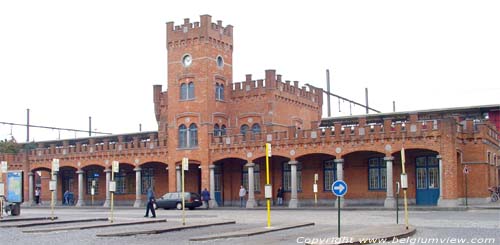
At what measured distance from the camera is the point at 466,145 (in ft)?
A: 147

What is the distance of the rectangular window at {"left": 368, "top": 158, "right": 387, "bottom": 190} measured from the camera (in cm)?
4619

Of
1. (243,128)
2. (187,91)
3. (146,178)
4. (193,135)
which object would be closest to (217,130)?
(193,135)

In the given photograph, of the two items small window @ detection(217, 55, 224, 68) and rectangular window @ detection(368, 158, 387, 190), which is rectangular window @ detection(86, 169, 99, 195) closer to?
small window @ detection(217, 55, 224, 68)

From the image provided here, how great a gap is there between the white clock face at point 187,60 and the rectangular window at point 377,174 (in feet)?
47.5

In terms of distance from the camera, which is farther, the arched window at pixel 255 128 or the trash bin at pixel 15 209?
the arched window at pixel 255 128

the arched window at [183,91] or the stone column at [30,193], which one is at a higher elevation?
the arched window at [183,91]

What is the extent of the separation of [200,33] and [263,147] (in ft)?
30.8

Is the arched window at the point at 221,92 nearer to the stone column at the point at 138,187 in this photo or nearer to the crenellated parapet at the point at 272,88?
the crenellated parapet at the point at 272,88

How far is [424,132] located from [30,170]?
1386 inches

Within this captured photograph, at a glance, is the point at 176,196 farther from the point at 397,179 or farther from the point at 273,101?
the point at 397,179

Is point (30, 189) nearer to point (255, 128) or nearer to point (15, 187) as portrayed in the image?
point (255, 128)

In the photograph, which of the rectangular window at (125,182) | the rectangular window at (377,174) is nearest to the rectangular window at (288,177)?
the rectangular window at (377,174)

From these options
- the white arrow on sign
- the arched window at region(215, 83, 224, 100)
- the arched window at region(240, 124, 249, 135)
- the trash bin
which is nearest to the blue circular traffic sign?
the white arrow on sign

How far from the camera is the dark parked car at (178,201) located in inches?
1844
